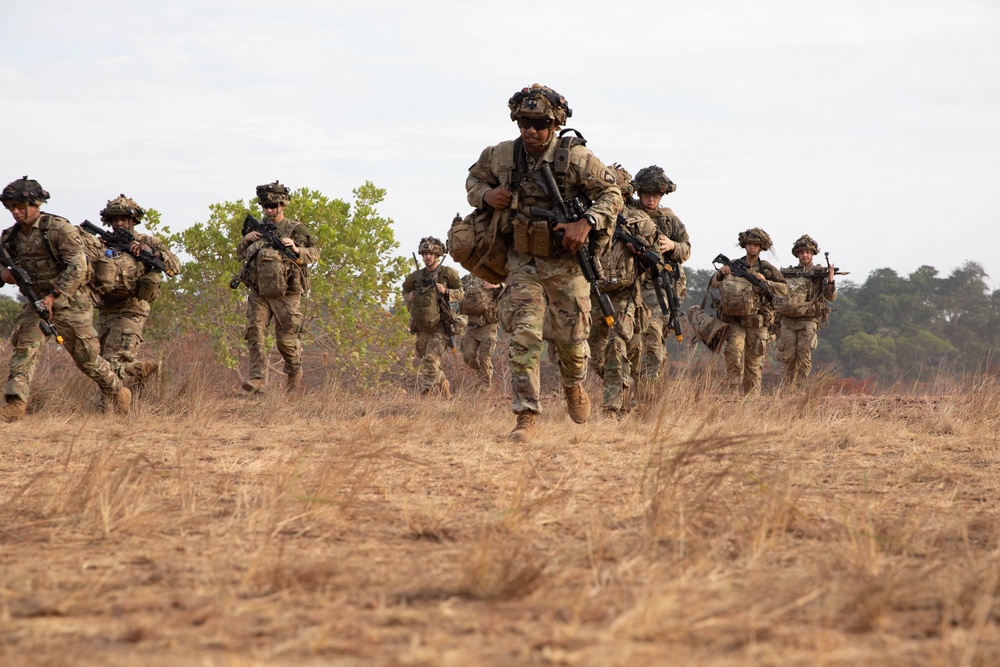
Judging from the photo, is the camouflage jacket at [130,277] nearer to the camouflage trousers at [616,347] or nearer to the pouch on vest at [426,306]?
the camouflage trousers at [616,347]

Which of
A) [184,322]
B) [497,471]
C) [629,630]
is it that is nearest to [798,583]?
[629,630]

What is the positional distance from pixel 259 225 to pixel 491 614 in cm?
852

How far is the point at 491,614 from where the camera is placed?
2.60 metres

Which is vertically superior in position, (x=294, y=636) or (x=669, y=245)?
(x=669, y=245)

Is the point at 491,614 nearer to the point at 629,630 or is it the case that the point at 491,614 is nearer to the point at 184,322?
the point at 629,630

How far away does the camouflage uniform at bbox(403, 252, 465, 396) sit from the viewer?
14031 millimetres

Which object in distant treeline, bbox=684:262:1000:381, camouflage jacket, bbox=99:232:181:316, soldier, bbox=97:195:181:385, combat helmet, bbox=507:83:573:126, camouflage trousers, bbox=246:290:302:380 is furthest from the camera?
distant treeline, bbox=684:262:1000:381

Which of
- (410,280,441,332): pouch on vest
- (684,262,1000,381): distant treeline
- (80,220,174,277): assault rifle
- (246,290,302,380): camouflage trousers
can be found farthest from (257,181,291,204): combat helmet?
(684,262,1000,381): distant treeline

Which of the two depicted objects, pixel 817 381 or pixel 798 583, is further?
pixel 817 381

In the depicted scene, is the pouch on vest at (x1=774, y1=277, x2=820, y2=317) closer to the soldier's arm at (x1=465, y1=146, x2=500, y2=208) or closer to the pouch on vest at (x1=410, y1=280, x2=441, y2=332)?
the pouch on vest at (x1=410, y1=280, x2=441, y2=332)

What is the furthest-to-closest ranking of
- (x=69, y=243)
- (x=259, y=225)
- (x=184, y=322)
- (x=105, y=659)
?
(x=184, y=322), (x=259, y=225), (x=69, y=243), (x=105, y=659)

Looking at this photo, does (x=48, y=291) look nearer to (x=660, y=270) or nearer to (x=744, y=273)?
(x=660, y=270)

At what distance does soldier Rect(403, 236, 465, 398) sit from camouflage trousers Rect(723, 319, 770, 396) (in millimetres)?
3727

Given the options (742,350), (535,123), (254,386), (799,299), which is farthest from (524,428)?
(799,299)
